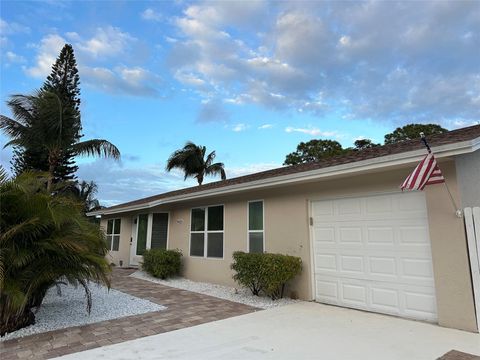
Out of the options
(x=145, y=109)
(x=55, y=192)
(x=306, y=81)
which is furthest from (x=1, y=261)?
(x=306, y=81)

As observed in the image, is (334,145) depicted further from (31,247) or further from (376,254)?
(31,247)

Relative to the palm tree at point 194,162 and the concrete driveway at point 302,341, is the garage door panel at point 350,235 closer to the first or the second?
the concrete driveway at point 302,341

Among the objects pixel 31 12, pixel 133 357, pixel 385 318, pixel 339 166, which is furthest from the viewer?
pixel 31 12

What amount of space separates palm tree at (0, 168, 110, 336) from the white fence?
18.5ft

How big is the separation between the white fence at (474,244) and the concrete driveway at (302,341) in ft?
1.97

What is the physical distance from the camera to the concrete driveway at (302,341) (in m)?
3.96

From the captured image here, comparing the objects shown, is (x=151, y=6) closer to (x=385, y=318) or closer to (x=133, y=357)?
(x=133, y=357)

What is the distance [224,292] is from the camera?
A: 828cm

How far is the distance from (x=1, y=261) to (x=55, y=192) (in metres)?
1.98

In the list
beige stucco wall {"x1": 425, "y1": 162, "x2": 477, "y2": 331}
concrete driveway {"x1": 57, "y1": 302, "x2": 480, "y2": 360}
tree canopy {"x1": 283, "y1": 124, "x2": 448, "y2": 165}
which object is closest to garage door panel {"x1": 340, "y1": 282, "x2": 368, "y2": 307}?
concrete driveway {"x1": 57, "y1": 302, "x2": 480, "y2": 360}

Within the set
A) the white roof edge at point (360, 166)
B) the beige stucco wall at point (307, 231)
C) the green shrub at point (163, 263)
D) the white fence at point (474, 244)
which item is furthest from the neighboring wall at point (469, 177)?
the green shrub at point (163, 263)

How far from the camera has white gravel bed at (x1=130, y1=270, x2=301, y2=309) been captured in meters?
6.98

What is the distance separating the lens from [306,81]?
11672 mm

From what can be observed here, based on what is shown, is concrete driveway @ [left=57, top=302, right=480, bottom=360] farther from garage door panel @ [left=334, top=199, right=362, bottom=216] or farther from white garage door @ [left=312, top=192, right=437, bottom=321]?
garage door panel @ [left=334, top=199, right=362, bottom=216]
